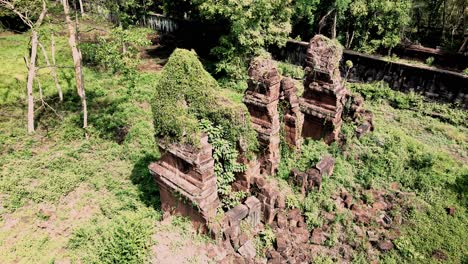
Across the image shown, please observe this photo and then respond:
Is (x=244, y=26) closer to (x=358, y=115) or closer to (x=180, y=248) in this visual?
(x=358, y=115)

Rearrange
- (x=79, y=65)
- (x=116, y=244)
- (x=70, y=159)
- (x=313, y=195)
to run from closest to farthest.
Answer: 1. (x=116, y=244)
2. (x=313, y=195)
3. (x=70, y=159)
4. (x=79, y=65)

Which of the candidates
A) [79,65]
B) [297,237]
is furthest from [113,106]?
[297,237]

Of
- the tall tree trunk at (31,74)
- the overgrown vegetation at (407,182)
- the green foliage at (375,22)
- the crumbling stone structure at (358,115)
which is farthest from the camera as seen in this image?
the green foliage at (375,22)

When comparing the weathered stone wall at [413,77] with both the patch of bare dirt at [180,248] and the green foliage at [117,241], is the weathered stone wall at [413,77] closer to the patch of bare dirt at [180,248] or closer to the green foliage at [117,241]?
the patch of bare dirt at [180,248]

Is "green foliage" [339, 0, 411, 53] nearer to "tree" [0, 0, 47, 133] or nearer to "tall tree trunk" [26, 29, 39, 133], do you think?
"tree" [0, 0, 47, 133]

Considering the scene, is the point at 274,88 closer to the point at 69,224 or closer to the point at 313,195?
the point at 313,195

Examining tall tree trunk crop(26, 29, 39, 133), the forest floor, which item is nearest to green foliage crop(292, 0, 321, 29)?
the forest floor

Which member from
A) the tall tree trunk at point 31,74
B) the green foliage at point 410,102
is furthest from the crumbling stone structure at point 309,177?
the tall tree trunk at point 31,74
